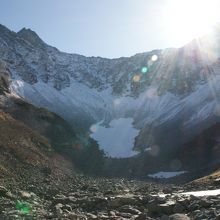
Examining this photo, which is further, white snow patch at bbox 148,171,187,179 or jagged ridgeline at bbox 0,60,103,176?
white snow patch at bbox 148,171,187,179

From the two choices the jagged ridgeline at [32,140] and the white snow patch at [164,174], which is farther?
the white snow patch at [164,174]

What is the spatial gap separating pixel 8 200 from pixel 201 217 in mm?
21427

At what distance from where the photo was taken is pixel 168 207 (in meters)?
34.1

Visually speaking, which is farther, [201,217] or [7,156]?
[7,156]

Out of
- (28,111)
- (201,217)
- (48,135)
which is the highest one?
(28,111)

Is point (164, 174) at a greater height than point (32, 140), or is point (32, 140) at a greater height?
point (164, 174)

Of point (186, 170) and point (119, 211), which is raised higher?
point (186, 170)

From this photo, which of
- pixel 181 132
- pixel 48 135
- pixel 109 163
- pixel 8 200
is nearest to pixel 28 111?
pixel 48 135

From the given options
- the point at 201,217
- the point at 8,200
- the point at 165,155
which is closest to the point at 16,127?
the point at 165,155

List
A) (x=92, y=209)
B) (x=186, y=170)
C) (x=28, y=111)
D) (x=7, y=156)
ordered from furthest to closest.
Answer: (x=28, y=111)
(x=186, y=170)
(x=7, y=156)
(x=92, y=209)

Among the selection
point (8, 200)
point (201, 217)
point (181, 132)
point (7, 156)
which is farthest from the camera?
point (181, 132)

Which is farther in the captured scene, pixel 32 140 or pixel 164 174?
pixel 164 174

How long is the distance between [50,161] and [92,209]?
68.6 meters

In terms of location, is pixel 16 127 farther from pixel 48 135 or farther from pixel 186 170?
pixel 186 170
